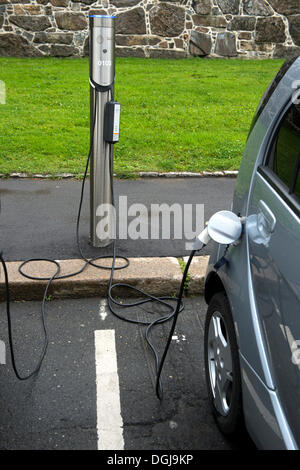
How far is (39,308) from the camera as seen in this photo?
4062 mm

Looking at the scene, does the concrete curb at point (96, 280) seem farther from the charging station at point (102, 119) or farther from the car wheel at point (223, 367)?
the car wheel at point (223, 367)

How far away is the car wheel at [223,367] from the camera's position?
97.5 inches

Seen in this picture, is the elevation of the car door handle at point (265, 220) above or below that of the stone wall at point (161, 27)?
above

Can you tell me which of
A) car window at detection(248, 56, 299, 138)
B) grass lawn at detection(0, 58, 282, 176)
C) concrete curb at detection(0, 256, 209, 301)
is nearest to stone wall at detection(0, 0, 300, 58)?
grass lawn at detection(0, 58, 282, 176)

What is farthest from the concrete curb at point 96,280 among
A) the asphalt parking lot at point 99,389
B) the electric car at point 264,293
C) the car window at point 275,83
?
the car window at point 275,83

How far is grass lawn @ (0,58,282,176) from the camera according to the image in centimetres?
723

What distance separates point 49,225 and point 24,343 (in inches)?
74.9

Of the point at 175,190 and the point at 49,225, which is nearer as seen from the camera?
the point at 49,225

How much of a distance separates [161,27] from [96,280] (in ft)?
35.5

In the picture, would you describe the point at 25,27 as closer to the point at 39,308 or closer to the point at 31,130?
the point at 31,130

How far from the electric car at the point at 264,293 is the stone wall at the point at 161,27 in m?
11.3

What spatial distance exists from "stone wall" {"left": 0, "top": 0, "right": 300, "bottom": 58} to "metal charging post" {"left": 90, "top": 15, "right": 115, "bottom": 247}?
29.9 feet

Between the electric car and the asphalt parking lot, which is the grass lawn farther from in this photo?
the electric car

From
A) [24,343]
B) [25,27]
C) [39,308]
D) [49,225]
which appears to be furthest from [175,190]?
[25,27]
